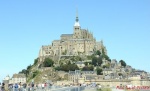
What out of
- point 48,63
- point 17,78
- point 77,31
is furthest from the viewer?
point 77,31

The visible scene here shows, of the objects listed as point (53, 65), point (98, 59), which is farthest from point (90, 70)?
point (53, 65)

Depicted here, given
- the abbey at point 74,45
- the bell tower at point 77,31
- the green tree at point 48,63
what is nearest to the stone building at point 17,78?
the green tree at point 48,63

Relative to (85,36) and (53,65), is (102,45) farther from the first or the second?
(53,65)

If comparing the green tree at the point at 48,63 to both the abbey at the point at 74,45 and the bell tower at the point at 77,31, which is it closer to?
the abbey at the point at 74,45

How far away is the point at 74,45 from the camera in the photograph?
493 feet

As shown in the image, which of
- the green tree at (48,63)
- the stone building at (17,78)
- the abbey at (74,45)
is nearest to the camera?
the green tree at (48,63)

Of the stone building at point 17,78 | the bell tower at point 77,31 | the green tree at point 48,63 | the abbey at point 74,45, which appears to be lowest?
the stone building at point 17,78

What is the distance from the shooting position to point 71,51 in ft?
487

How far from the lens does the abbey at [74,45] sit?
489 feet

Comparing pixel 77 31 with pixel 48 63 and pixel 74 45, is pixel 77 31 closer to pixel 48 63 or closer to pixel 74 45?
pixel 74 45

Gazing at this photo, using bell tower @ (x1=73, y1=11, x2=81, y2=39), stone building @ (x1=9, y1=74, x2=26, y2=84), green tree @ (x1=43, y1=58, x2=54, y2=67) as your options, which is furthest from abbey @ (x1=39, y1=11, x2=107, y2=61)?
stone building @ (x1=9, y1=74, x2=26, y2=84)

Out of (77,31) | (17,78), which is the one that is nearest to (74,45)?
(77,31)

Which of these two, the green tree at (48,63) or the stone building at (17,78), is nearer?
the green tree at (48,63)

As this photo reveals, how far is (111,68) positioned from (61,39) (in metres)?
28.7
